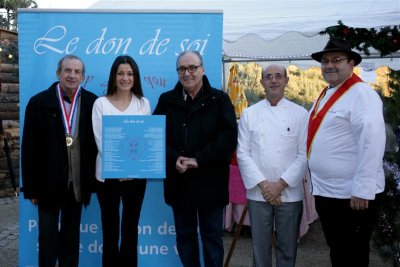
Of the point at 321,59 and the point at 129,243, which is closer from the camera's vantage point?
the point at 321,59

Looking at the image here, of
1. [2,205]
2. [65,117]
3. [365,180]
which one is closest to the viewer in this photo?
[365,180]

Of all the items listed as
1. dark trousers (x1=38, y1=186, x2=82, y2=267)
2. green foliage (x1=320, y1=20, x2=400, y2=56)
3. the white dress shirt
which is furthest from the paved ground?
green foliage (x1=320, y1=20, x2=400, y2=56)

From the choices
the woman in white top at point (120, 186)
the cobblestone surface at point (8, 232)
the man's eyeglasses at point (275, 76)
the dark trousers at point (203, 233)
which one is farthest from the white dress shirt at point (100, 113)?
the cobblestone surface at point (8, 232)

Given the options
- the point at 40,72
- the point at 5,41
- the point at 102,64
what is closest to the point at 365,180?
the point at 102,64

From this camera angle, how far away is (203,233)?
3.36 m

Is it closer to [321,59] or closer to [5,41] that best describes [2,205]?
[5,41]

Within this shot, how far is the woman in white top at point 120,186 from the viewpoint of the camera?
3.30 meters

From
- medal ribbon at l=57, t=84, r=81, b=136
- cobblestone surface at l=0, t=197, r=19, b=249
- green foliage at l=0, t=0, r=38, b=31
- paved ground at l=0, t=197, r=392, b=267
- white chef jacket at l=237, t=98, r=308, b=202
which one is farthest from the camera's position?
green foliage at l=0, t=0, r=38, b=31

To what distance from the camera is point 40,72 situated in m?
3.81

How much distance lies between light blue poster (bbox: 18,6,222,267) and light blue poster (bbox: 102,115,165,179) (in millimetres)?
696

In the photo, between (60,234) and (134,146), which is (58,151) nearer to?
(134,146)

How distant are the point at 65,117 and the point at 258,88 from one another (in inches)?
235

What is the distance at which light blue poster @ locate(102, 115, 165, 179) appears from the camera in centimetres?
321

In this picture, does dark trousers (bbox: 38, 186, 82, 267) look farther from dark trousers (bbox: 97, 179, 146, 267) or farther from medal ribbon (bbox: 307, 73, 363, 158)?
medal ribbon (bbox: 307, 73, 363, 158)
